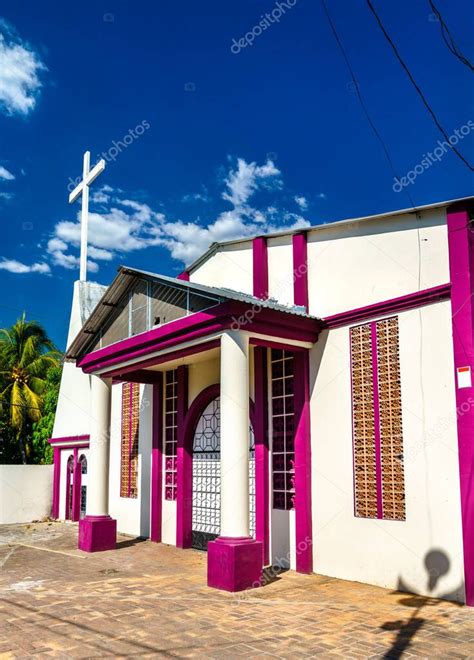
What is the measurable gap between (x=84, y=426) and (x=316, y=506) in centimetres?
954

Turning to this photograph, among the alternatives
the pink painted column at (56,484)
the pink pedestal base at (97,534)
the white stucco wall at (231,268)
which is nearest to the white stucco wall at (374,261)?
the white stucco wall at (231,268)

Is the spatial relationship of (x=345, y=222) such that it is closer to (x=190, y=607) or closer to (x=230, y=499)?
(x=230, y=499)

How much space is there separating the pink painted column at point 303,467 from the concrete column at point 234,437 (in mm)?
1196

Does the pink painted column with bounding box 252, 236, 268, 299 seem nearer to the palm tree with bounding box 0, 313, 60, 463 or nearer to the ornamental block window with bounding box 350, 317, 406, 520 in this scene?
the ornamental block window with bounding box 350, 317, 406, 520

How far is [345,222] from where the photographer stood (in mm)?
9008

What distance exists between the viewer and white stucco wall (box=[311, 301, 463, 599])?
23.8 ft

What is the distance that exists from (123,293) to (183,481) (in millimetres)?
3652

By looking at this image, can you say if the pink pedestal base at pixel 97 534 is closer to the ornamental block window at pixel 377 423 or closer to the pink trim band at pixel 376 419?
the ornamental block window at pixel 377 423

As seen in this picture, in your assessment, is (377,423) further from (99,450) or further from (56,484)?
(56,484)

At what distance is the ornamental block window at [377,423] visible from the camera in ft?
25.9

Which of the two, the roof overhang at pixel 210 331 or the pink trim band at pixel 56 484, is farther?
the pink trim band at pixel 56 484

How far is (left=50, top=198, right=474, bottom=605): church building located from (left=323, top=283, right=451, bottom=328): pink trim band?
19mm

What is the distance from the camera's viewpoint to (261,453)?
9.56m

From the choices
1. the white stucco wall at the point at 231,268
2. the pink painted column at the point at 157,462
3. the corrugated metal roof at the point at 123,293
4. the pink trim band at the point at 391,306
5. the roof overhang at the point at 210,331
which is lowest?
the pink painted column at the point at 157,462
